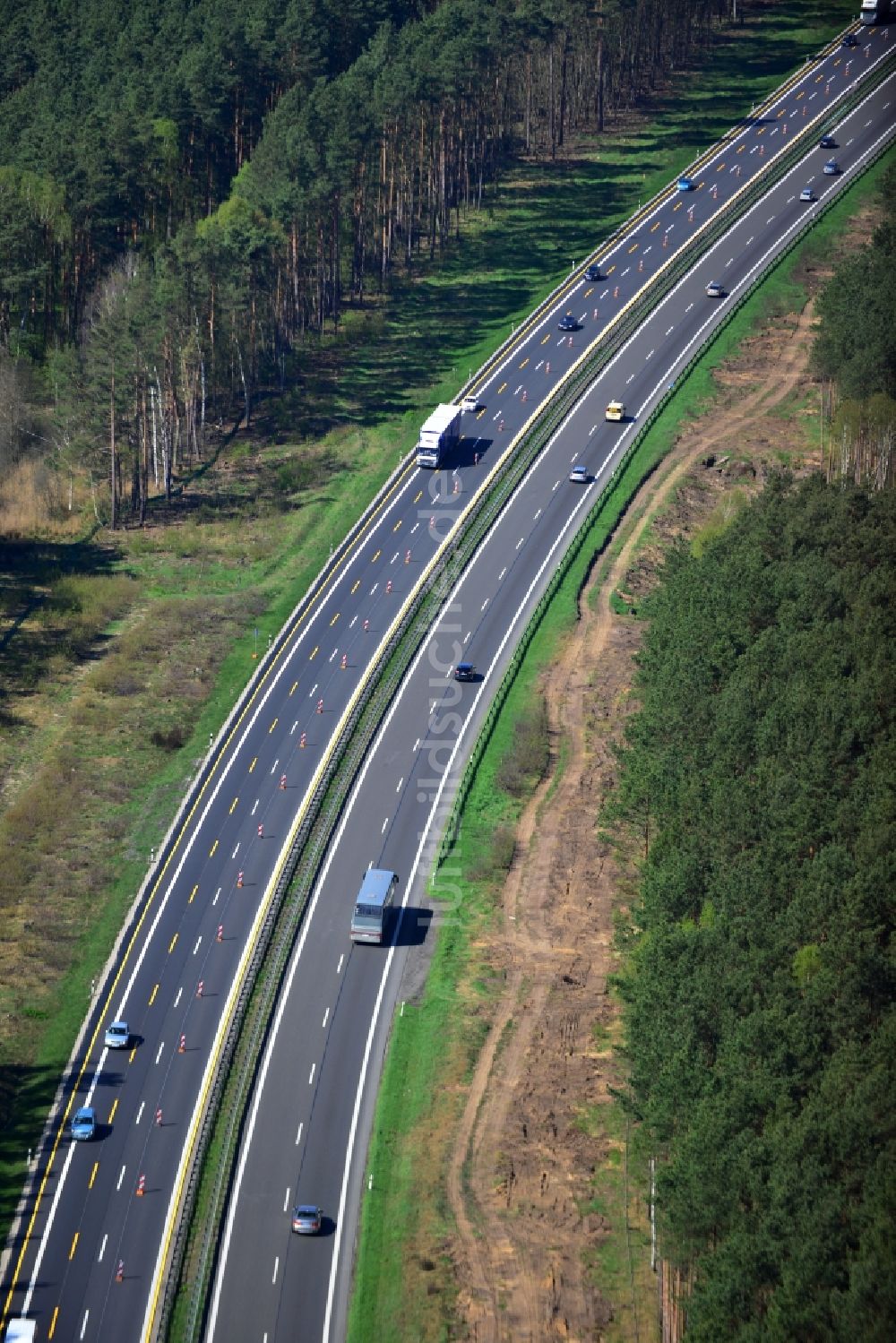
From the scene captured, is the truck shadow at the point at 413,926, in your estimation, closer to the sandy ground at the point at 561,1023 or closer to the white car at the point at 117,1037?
the sandy ground at the point at 561,1023

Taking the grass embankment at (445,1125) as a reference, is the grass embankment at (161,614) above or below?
above

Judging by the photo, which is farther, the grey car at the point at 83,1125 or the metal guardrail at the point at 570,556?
the metal guardrail at the point at 570,556

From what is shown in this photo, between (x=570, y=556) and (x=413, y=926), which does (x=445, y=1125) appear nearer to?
(x=413, y=926)

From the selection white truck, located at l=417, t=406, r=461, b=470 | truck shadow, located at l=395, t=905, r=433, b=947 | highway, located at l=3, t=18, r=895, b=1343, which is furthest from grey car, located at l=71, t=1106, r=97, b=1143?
white truck, located at l=417, t=406, r=461, b=470

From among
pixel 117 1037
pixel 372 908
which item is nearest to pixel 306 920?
pixel 372 908

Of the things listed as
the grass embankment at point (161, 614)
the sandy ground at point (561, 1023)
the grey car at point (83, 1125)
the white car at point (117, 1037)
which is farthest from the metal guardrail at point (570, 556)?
the grey car at point (83, 1125)

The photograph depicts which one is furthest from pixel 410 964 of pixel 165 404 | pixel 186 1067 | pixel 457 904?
pixel 165 404

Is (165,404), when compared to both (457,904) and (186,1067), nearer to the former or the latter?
(457,904)

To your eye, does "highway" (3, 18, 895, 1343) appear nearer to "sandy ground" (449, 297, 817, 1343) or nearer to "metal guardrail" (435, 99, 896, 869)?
"metal guardrail" (435, 99, 896, 869)
